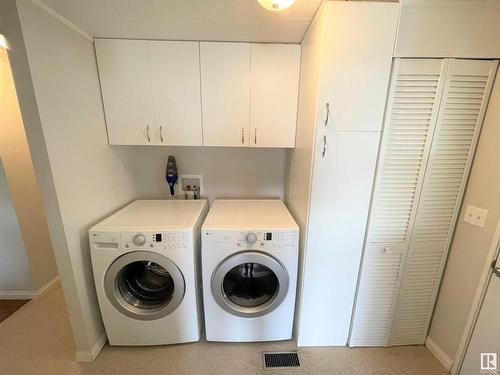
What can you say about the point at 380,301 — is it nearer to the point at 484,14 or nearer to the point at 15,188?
the point at 484,14

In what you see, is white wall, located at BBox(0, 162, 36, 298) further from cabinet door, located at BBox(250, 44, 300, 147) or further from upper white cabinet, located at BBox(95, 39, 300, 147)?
cabinet door, located at BBox(250, 44, 300, 147)

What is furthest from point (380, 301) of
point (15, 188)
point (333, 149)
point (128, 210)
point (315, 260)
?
point (15, 188)

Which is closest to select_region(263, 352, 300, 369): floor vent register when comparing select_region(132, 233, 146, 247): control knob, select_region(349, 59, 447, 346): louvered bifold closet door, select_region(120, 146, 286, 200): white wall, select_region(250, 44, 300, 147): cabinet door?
select_region(349, 59, 447, 346): louvered bifold closet door

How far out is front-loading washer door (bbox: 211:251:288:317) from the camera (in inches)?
53.9

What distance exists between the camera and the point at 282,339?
1.56m

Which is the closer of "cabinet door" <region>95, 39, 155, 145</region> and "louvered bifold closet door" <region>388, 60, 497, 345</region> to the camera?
"louvered bifold closet door" <region>388, 60, 497, 345</region>

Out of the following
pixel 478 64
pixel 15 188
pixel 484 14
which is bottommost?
pixel 15 188

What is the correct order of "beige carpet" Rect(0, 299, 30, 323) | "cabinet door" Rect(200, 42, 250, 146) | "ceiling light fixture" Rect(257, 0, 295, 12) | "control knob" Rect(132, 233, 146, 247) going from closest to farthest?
1. "ceiling light fixture" Rect(257, 0, 295, 12)
2. "control knob" Rect(132, 233, 146, 247)
3. "cabinet door" Rect(200, 42, 250, 146)
4. "beige carpet" Rect(0, 299, 30, 323)

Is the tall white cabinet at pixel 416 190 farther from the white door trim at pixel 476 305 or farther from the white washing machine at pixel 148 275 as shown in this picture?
the white washing machine at pixel 148 275

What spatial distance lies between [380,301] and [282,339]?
78 centimetres

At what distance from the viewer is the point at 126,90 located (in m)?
1.55

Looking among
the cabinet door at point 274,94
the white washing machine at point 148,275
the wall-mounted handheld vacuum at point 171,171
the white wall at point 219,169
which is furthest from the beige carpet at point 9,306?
the cabinet door at point 274,94

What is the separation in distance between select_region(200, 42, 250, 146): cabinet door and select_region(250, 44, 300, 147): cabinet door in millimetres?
62

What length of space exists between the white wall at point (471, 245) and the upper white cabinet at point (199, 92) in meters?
1.16
